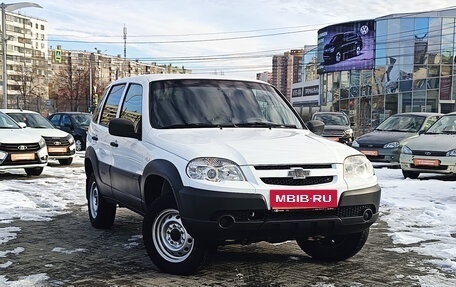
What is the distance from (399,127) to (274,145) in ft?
38.2

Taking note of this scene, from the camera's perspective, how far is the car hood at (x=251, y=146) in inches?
163

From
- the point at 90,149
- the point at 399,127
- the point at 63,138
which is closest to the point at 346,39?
the point at 399,127

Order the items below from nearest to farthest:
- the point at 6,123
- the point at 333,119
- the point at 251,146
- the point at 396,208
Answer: the point at 251,146
the point at 396,208
the point at 6,123
the point at 333,119

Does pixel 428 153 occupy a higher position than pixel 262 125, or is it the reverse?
pixel 262 125

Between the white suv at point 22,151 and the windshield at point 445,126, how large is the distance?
9.09 metres

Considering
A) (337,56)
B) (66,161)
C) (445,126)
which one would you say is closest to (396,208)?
(445,126)

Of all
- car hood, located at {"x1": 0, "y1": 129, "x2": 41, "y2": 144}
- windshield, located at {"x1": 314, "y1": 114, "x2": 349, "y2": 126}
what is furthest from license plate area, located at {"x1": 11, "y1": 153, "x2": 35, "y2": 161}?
windshield, located at {"x1": 314, "y1": 114, "x2": 349, "y2": 126}

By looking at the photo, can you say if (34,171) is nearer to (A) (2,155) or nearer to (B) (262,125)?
(A) (2,155)

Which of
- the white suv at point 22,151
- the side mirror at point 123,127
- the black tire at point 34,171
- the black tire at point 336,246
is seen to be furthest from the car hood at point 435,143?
the black tire at point 34,171

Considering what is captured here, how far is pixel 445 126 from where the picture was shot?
12219 mm

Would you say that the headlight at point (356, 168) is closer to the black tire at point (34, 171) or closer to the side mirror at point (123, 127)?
the side mirror at point (123, 127)

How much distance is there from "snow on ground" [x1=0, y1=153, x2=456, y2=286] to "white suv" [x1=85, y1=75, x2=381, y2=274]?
3.18 feet

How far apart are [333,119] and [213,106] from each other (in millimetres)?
16197

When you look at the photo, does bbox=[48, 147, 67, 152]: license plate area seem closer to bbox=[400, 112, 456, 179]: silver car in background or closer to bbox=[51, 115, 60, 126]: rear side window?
bbox=[51, 115, 60, 126]: rear side window
